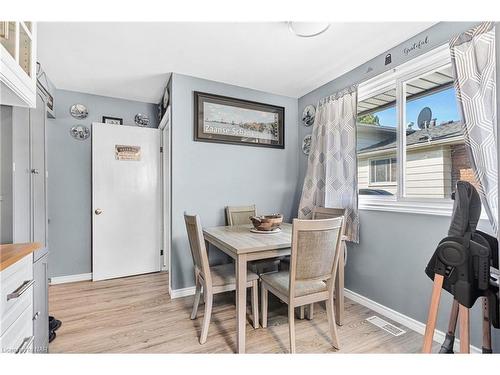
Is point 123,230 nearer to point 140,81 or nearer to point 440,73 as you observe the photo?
point 140,81

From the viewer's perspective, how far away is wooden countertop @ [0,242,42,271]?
0.91 m

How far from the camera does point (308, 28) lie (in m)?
1.72

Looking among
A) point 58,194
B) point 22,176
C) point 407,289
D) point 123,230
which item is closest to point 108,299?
point 123,230

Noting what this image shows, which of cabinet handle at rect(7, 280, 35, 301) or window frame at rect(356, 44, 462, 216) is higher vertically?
window frame at rect(356, 44, 462, 216)

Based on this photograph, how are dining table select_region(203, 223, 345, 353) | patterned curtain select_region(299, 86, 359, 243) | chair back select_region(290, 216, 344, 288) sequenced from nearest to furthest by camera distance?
chair back select_region(290, 216, 344, 288)
dining table select_region(203, 223, 345, 353)
patterned curtain select_region(299, 86, 359, 243)

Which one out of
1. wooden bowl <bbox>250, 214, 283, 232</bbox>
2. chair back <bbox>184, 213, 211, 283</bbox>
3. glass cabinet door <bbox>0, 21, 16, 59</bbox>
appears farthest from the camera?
wooden bowl <bbox>250, 214, 283, 232</bbox>

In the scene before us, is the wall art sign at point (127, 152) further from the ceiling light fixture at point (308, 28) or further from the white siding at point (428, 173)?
the white siding at point (428, 173)

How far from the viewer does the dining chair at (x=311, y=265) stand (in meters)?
1.50

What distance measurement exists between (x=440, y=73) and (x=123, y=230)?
3718mm

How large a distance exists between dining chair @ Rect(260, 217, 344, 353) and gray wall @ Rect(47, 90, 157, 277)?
8.73 ft

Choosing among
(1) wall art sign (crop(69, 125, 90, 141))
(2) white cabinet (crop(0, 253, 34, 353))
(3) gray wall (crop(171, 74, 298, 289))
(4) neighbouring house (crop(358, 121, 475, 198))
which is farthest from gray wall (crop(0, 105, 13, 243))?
(4) neighbouring house (crop(358, 121, 475, 198))

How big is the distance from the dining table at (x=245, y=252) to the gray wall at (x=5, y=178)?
1.25 m

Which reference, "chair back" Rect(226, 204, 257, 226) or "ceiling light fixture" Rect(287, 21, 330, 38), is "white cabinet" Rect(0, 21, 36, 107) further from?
"chair back" Rect(226, 204, 257, 226)
